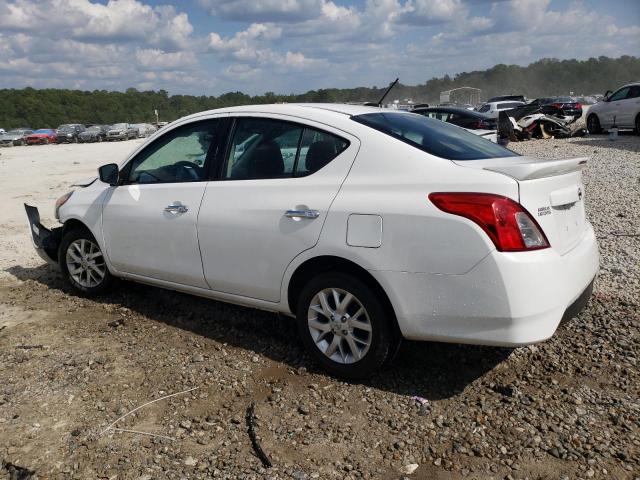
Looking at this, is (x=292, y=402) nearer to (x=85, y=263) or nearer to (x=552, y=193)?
(x=552, y=193)

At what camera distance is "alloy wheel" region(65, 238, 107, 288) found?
211 inches

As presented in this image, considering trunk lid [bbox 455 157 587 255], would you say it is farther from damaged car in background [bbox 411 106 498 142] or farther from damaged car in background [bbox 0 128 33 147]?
damaged car in background [bbox 0 128 33 147]

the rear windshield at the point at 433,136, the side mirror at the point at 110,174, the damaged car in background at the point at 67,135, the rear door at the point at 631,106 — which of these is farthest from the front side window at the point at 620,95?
the damaged car in background at the point at 67,135

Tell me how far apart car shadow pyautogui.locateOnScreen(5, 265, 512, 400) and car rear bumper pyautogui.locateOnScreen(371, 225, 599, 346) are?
47cm

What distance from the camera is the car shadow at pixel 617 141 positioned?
55.6ft

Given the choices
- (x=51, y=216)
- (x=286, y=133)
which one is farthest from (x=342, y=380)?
(x=51, y=216)

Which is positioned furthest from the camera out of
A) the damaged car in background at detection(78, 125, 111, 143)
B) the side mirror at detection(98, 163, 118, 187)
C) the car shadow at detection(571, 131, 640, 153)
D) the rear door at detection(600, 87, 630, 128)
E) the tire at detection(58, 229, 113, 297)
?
the damaged car in background at detection(78, 125, 111, 143)

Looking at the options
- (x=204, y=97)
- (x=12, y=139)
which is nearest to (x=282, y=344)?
(x=12, y=139)

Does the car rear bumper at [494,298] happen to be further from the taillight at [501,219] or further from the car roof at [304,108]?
the car roof at [304,108]

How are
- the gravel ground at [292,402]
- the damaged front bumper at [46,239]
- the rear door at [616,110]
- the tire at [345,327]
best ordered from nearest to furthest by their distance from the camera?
the gravel ground at [292,402] < the tire at [345,327] < the damaged front bumper at [46,239] < the rear door at [616,110]

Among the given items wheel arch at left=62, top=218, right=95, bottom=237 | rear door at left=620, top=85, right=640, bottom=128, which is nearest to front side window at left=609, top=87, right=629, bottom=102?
rear door at left=620, top=85, right=640, bottom=128

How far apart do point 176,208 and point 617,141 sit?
59.3 ft

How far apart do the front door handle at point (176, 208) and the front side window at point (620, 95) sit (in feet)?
66.1

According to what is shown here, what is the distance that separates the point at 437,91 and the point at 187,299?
17026cm
